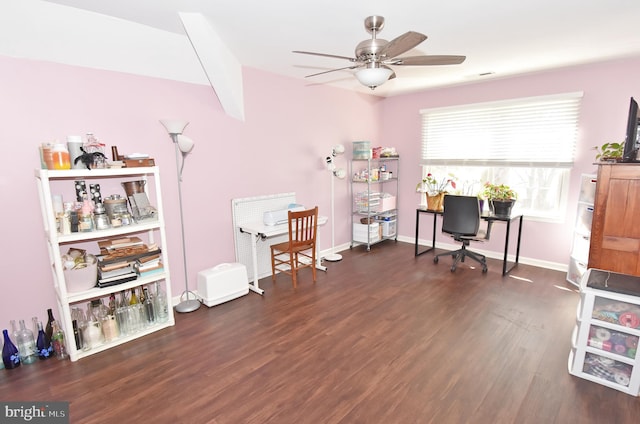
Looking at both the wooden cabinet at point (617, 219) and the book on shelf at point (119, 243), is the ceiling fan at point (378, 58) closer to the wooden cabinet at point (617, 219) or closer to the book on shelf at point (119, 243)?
the wooden cabinet at point (617, 219)

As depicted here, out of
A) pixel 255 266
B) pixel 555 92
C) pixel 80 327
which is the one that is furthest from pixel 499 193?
pixel 80 327

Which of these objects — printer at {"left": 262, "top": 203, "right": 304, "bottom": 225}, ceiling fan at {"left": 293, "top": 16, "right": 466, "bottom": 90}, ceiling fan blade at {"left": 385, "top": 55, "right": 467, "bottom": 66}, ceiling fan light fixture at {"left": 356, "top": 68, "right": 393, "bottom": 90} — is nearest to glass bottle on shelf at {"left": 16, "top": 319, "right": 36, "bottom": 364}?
printer at {"left": 262, "top": 203, "right": 304, "bottom": 225}

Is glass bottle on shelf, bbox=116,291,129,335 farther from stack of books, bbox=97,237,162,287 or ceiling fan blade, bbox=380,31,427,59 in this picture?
ceiling fan blade, bbox=380,31,427,59

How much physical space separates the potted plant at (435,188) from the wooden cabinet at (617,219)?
2298mm

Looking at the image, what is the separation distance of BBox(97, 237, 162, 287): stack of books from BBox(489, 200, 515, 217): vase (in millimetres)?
3866

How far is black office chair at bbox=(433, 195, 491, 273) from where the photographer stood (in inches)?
159

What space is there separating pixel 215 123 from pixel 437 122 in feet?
11.1

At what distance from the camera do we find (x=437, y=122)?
16.5 ft

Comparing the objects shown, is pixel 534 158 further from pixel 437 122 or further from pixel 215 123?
pixel 215 123

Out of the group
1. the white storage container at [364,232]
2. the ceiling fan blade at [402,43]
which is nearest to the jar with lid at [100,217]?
the ceiling fan blade at [402,43]

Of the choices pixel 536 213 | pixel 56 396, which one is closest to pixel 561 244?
pixel 536 213

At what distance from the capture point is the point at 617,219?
228cm

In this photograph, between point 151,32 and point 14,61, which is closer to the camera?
point 14,61
